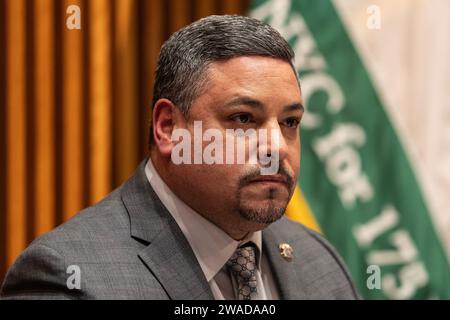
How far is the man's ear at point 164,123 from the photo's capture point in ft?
4.36

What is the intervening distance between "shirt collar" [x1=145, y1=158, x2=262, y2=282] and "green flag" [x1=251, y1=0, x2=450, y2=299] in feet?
2.85

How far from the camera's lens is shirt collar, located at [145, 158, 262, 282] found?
1292 mm

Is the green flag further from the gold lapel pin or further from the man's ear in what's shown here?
the man's ear

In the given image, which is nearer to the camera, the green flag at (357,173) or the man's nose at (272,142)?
the man's nose at (272,142)

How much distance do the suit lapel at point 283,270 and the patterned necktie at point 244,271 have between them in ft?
0.31

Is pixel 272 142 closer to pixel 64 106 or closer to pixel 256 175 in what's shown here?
pixel 256 175

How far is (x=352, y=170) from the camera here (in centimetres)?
214

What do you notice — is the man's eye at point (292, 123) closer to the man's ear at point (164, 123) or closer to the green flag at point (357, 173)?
the man's ear at point (164, 123)

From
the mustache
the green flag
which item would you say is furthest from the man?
the green flag

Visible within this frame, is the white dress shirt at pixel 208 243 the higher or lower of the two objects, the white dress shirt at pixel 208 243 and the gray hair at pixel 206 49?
the lower

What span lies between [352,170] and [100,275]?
116cm

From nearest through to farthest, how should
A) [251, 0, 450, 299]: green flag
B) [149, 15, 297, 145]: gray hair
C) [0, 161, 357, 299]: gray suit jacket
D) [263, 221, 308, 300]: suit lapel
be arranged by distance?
1. [0, 161, 357, 299]: gray suit jacket
2. [149, 15, 297, 145]: gray hair
3. [263, 221, 308, 300]: suit lapel
4. [251, 0, 450, 299]: green flag

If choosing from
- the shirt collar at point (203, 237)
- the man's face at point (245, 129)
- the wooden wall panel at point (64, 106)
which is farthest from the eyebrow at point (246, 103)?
the wooden wall panel at point (64, 106)

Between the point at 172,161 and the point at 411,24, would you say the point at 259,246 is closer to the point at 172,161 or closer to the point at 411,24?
the point at 172,161
